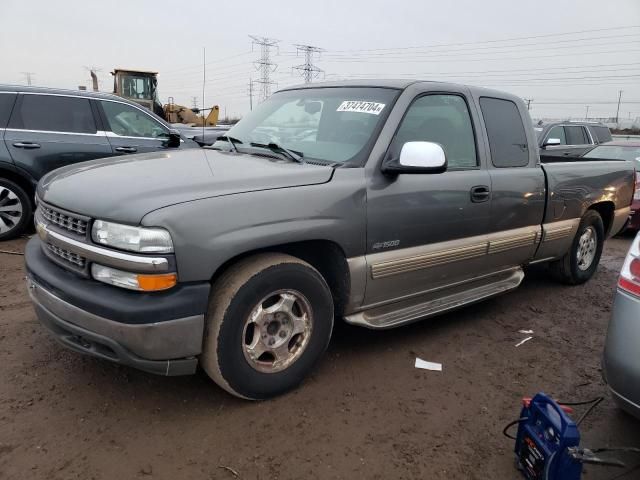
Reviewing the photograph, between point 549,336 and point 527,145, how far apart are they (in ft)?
5.17

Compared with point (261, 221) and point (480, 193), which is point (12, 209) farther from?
point (480, 193)

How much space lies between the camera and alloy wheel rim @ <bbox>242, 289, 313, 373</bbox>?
2744 mm

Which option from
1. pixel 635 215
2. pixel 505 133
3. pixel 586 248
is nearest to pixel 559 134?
pixel 635 215

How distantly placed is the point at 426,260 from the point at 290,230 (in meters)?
Result: 1.12

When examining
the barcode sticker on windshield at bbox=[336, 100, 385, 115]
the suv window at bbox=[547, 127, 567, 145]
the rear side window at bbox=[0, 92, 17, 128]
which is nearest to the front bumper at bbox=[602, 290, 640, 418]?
the barcode sticker on windshield at bbox=[336, 100, 385, 115]

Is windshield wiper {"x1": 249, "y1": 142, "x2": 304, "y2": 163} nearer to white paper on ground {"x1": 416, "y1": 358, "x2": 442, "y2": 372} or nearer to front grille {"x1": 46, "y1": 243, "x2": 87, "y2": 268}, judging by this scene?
front grille {"x1": 46, "y1": 243, "x2": 87, "y2": 268}

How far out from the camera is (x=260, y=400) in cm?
284

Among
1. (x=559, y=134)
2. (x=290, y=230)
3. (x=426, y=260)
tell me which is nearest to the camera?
(x=290, y=230)

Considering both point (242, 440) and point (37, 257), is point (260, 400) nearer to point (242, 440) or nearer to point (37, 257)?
point (242, 440)

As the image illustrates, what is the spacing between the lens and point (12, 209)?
608 cm

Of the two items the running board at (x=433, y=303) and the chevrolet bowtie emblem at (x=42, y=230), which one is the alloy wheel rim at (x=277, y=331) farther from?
the chevrolet bowtie emblem at (x=42, y=230)

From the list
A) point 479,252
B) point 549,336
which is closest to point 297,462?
point 479,252

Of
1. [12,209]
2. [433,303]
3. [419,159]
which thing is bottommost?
[433,303]

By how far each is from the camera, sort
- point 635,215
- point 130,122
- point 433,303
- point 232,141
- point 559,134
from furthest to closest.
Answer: point 559,134 → point 635,215 → point 130,122 → point 232,141 → point 433,303
